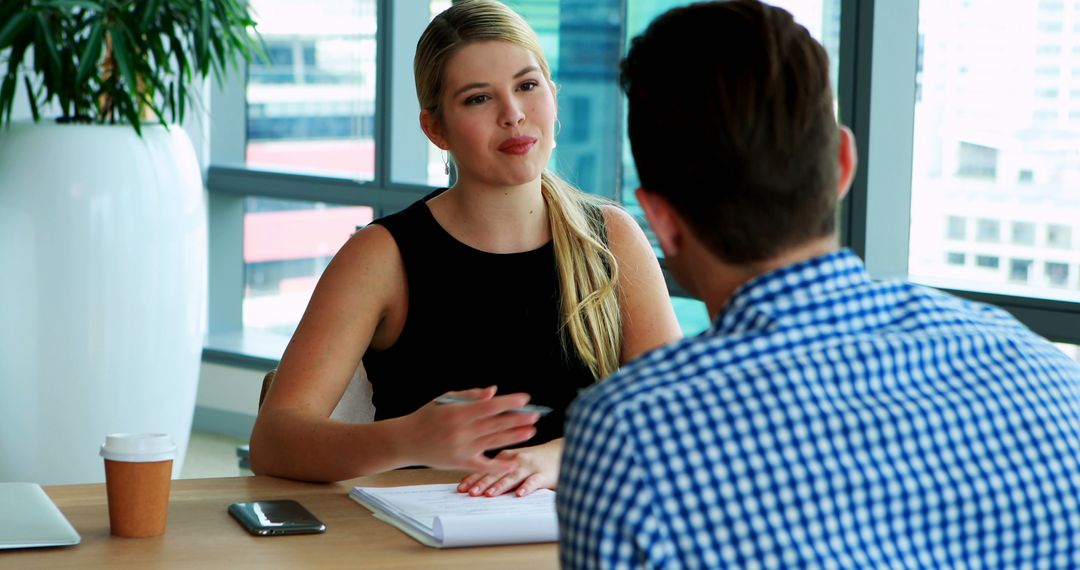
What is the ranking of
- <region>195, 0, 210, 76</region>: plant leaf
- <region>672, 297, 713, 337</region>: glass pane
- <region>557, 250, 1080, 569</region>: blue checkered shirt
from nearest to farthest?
<region>557, 250, 1080, 569</region>: blue checkered shirt, <region>195, 0, 210, 76</region>: plant leaf, <region>672, 297, 713, 337</region>: glass pane

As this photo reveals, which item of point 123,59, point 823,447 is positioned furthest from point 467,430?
point 123,59

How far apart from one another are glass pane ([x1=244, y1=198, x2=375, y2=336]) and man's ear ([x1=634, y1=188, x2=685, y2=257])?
405 centimetres

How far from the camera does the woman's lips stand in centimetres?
189

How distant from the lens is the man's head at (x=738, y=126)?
84 centimetres

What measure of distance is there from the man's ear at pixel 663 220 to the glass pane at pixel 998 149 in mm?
2358

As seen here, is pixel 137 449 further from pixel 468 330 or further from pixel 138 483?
pixel 468 330

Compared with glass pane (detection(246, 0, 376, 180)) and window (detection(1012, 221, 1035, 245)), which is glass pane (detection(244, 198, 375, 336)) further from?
window (detection(1012, 221, 1035, 245))

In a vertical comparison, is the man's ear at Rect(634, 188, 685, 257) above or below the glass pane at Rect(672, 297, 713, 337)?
above

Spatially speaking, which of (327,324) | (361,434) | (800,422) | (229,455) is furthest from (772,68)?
(229,455)

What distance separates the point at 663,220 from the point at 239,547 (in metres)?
0.68

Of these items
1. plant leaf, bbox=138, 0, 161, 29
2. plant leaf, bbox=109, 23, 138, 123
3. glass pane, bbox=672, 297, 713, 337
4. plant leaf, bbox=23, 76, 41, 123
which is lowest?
glass pane, bbox=672, 297, 713, 337

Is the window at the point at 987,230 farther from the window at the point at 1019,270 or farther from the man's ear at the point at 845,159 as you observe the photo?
the man's ear at the point at 845,159

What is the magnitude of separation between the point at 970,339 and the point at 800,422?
0.59ft

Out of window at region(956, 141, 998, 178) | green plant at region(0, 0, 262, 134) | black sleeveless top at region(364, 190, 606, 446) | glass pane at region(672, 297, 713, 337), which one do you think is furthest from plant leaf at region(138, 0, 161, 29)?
window at region(956, 141, 998, 178)
